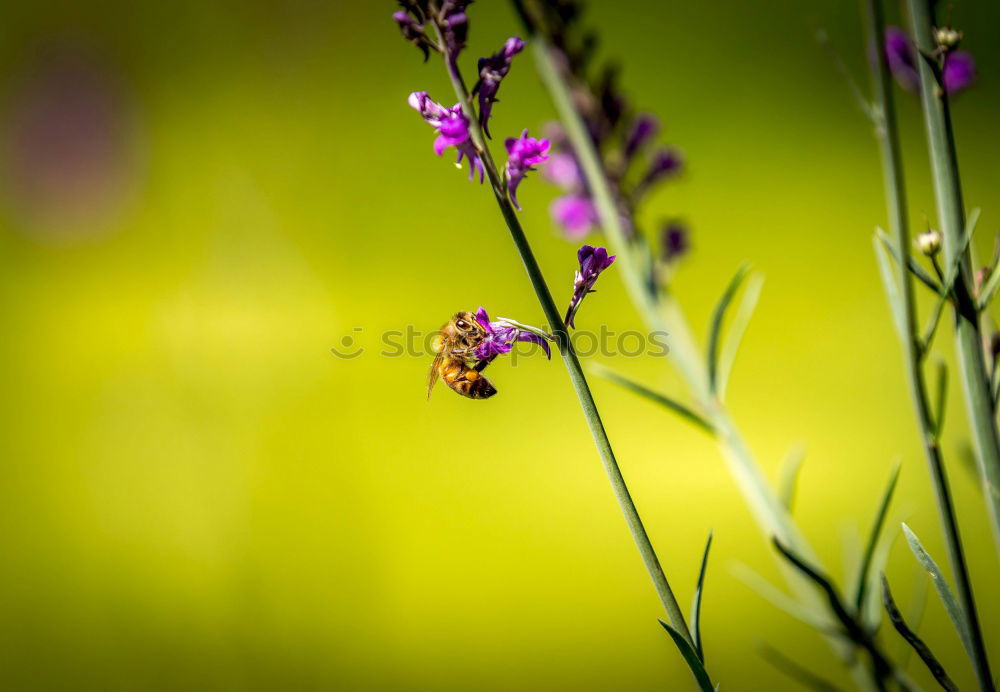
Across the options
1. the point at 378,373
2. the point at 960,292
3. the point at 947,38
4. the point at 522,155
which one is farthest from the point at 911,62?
the point at 378,373

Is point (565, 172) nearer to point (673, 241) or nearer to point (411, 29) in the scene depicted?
point (673, 241)

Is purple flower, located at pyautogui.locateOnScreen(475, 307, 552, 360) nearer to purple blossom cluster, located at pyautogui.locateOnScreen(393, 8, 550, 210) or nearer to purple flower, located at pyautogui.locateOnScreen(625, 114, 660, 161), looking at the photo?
purple blossom cluster, located at pyautogui.locateOnScreen(393, 8, 550, 210)

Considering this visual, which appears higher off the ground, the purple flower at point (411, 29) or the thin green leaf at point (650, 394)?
the purple flower at point (411, 29)

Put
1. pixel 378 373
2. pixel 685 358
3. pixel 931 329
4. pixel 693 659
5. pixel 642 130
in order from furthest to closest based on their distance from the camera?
pixel 378 373
pixel 642 130
pixel 685 358
pixel 931 329
pixel 693 659

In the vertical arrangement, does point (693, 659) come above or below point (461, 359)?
below

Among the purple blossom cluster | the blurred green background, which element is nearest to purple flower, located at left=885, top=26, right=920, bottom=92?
the purple blossom cluster

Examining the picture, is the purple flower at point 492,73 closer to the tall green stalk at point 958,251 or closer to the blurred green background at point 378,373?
the tall green stalk at point 958,251

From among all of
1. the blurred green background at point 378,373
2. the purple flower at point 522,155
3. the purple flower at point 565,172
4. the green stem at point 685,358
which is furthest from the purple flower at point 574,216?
the blurred green background at point 378,373
